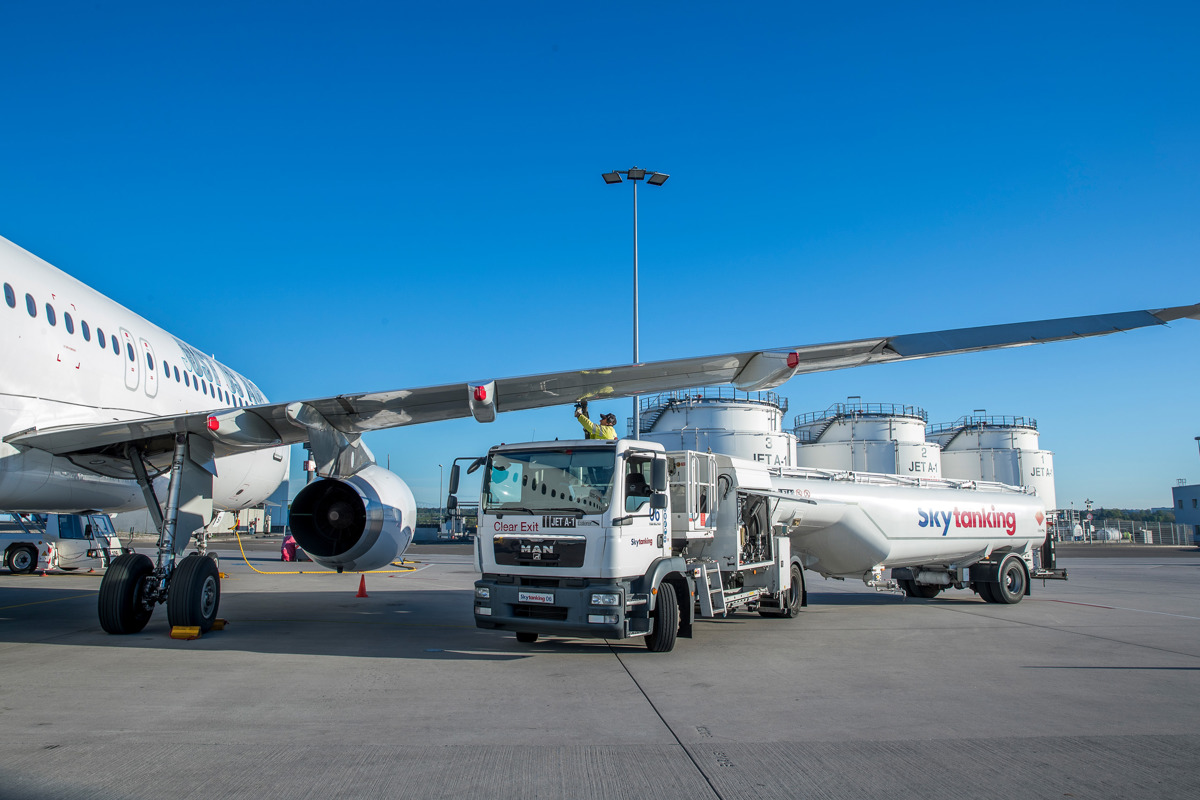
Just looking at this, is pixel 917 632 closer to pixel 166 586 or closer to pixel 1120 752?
pixel 1120 752

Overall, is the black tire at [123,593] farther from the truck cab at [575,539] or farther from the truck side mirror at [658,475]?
the truck side mirror at [658,475]

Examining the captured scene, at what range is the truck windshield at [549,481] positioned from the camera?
389 inches

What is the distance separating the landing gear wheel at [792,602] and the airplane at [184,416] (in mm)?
6398

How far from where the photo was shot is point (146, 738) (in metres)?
6.09

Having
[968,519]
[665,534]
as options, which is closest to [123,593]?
[665,534]

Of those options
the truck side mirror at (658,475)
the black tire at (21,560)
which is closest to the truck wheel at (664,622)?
the truck side mirror at (658,475)

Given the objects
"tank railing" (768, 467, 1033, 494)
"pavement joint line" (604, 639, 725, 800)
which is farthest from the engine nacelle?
"tank railing" (768, 467, 1033, 494)

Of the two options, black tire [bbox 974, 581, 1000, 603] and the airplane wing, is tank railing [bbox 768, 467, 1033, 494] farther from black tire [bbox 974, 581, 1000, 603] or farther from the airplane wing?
the airplane wing

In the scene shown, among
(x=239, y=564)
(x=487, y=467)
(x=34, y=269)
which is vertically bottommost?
(x=239, y=564)

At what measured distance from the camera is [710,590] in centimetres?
1173

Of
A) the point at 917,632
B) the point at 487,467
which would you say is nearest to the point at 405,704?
the point at 487,467

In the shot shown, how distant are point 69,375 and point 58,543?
17.6 meters

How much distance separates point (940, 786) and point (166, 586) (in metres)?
10.2

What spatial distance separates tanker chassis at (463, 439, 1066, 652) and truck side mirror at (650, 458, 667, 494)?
0.01 m
